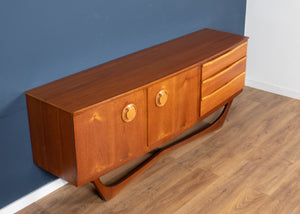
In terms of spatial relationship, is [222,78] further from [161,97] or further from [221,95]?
[161,97]

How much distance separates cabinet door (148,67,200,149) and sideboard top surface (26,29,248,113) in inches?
2.6

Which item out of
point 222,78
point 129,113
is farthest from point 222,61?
point 129,113

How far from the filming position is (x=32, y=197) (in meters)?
2.42

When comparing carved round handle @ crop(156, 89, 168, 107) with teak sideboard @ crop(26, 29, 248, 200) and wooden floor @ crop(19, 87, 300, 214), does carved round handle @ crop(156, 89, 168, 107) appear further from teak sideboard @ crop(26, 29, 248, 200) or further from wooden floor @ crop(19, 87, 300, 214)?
wooden floor @ crop(19, 87, 300, 214)

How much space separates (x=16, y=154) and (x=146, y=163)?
825 millimetres

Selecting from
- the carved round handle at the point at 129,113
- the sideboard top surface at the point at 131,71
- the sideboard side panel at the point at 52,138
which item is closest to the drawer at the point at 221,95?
the sideboard top surface at the point at 131,71

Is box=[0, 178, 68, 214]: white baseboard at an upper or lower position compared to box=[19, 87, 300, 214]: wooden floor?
upper

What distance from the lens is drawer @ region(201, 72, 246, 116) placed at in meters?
2.83

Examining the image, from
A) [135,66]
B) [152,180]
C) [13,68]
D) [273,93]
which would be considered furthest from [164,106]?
[273,93]

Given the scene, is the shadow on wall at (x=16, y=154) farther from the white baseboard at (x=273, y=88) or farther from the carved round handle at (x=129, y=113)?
the white baseboard at (x=273, y=88)

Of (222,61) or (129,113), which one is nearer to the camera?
(129,113)

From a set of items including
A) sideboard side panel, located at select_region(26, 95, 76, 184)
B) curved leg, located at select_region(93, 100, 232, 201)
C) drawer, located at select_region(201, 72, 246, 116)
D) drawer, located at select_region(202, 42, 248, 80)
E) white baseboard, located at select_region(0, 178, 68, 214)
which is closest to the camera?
sideboard side panel, located at select_region(26, 95, 76, 184)

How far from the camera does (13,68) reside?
6.93 feet

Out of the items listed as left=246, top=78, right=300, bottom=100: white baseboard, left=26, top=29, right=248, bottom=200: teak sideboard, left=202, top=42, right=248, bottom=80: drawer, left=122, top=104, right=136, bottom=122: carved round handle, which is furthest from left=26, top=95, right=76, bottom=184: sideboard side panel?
left=246, top=78, right=300, bottom=100: white baseboard
